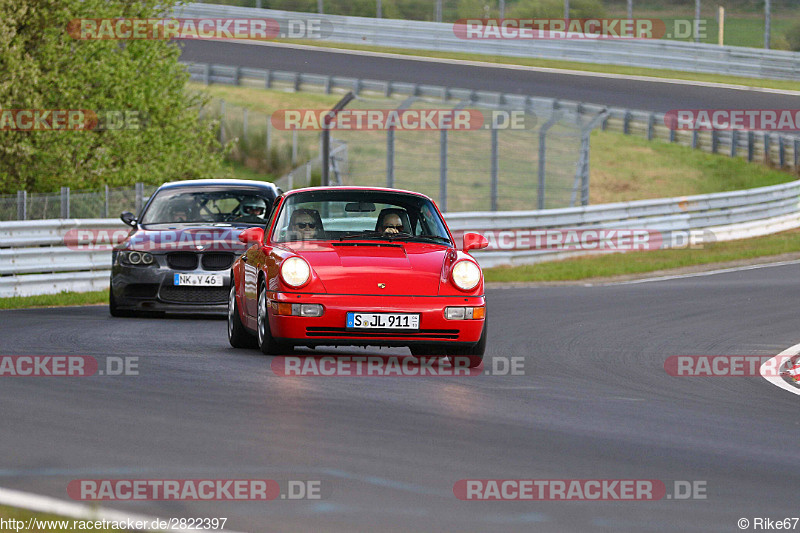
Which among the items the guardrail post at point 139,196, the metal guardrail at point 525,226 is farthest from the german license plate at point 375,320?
the guardrail post at point 139,196

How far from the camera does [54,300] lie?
17.2 metres

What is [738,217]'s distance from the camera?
2902 cm

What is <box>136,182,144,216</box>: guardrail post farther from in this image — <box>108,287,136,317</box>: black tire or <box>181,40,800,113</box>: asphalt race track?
<box>181,40,800,113</box>: asphalt race track

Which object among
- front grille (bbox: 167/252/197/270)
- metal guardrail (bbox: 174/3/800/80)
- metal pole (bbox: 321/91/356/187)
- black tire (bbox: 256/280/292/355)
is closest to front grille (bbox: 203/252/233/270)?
front grille (bbox: 167/252/197/270)

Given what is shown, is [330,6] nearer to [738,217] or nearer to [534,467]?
[738,217]

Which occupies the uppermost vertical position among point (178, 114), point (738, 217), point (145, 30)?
point (145, 30)

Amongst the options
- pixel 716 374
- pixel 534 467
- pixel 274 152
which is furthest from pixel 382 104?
pixel 534 467

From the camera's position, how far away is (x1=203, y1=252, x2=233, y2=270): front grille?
14.4m

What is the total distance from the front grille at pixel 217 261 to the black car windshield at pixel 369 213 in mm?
3249

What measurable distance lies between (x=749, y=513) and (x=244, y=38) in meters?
40.8

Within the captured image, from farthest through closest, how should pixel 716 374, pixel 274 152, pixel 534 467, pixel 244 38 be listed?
1. pixel 244 38
2. pixel 274 152
3. pixel 716 374
4. pixel 534 467

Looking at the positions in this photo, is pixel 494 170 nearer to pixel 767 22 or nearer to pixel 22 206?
pixel 22 206

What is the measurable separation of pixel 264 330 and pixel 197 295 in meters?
4.26

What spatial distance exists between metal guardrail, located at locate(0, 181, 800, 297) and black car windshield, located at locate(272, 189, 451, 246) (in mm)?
7680
